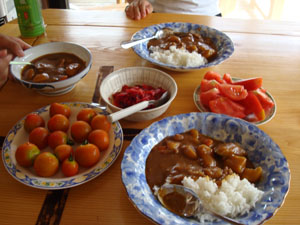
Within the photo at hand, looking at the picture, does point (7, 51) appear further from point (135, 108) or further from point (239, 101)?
point (239, 101)

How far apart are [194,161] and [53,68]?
2.78 feet

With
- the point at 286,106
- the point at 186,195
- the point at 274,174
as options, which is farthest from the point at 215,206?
the point at 286,106

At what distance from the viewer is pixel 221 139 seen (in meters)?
1.02

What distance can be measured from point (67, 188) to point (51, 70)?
65cm

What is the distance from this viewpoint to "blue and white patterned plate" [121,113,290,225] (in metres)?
0.74

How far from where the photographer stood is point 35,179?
2.88 ft

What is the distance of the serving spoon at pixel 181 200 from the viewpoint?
30.4 inches

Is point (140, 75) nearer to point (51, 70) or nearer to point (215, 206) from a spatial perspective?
point (51, 70)

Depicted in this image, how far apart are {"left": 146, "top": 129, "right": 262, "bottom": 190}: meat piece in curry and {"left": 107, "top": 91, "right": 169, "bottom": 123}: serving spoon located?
7.0 inches

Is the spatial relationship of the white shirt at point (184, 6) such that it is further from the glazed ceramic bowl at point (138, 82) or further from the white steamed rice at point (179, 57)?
the glazed ceramic bowl at point (138, 82)

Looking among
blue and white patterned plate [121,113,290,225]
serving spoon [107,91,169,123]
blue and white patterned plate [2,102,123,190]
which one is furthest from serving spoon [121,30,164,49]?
blue and white patterned plate [121,113,290,225]

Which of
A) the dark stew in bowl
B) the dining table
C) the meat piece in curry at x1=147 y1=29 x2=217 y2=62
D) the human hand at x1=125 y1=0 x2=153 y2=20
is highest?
the human hand at x1=125 y1=0 x2=153 y2=20

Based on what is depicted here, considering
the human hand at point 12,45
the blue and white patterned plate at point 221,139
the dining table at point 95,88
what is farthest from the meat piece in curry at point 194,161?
the human hand at point 12,45

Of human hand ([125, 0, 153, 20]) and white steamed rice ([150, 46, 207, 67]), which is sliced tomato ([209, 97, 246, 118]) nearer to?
white steamed rice ([150, 46, 207, 67])
